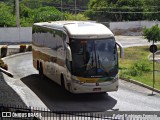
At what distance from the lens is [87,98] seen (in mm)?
19438

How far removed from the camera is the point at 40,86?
22.5 metres

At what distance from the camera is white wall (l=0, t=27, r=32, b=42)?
2219 inches

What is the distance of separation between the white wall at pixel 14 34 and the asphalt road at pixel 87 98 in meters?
32.6

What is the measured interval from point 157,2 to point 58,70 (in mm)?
72555

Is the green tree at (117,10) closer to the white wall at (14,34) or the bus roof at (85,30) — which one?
the white wall at (14,34)

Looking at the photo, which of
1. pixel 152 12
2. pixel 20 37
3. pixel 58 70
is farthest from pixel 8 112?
pixel 152 12

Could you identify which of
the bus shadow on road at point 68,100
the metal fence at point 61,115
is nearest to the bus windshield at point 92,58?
the bus shadow on road at point 68,100

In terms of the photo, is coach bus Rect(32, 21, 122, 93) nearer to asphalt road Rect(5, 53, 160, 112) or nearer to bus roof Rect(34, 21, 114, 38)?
bus roof Rect(34, 21, 114, 38)

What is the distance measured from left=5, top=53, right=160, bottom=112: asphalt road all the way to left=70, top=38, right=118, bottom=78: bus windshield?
1.36m

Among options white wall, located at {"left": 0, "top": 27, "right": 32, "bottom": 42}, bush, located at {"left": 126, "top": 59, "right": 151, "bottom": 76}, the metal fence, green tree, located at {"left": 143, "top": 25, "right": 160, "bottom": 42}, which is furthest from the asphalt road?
white wall, located at {"left": 0, "top": 27, "right": 32, "bottom": 42}

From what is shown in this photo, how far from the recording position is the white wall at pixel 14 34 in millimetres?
56353

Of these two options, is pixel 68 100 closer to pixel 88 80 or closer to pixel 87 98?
pixel 87 98

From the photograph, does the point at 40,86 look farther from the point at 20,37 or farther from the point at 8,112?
the point at 20,37

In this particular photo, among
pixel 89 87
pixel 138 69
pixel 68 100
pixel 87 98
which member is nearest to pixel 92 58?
pixel 89 87
